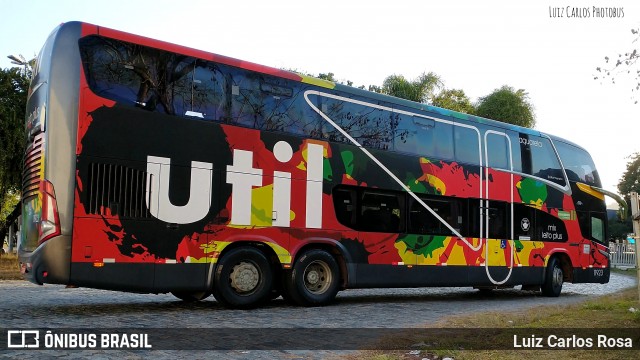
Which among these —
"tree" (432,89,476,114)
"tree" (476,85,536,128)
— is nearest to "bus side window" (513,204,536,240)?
"tree" (432,89,476,114)

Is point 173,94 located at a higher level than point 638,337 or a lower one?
→ higher

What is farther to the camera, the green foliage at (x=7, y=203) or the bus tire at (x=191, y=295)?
the green foliage at (x=7, y=203)

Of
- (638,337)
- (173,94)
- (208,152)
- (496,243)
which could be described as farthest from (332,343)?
(496,243)

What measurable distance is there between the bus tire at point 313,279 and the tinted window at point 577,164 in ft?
28.0

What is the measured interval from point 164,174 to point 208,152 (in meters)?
0.88

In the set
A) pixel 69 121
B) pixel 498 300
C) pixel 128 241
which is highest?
Answer: pixel 69 121

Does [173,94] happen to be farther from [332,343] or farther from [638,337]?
[638,337]

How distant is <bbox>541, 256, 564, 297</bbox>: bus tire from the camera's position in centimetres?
1668

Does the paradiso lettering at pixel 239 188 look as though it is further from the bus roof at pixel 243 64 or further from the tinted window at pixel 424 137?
the tinted window at pixel 424 137

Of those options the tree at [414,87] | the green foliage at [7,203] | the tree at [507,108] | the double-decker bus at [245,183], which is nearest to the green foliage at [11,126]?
the green foliage at [7,203]

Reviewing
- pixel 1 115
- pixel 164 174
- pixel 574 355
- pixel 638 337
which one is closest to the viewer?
pixel 574 355

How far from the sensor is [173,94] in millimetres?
10195

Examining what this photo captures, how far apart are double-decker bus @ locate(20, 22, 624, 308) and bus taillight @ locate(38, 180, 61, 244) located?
2 cm

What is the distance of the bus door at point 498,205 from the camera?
15.1 metres
